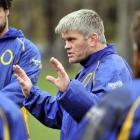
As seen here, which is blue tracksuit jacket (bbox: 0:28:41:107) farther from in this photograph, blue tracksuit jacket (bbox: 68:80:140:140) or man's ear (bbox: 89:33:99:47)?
blue tracksuit jacket (bbox: 68:80:140:140)

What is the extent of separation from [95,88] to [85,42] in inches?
19.8

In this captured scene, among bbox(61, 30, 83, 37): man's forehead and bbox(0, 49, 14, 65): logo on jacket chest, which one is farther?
bbox(0, 49, 14, 65): logo on jacket chest

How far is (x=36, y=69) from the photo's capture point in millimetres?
8047

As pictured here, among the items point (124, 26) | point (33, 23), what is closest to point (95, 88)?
point (124, 26)

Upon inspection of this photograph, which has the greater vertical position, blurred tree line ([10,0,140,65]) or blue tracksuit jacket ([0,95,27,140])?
blue tracksuit jacket ([0,95,27,140])

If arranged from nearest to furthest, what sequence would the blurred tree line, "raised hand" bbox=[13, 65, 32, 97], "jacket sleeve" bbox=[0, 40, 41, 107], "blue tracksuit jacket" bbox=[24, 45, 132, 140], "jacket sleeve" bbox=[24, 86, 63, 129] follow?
"blue tracksuit jacket" bbox=[24, 45, 132, 140], "raised hand" bbox=[13, 65, 32, 97], "jacket sleeve" bbox=[24, 86, 63, 129], "jacket sleeve" bbox=[0, 40, 41, 107], the blurred tree line

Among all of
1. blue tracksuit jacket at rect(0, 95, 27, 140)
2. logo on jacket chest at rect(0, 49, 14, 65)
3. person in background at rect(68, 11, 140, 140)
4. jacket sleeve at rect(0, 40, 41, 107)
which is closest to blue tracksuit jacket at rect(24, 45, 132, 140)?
jacket sleeve at rect(0, 40, 41, 107)

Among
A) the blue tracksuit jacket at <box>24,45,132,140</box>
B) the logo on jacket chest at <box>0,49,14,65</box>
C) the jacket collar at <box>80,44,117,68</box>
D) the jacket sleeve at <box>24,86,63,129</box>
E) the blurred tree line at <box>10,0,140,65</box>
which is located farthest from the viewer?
the blurred tree line at <box>10,0,140,65</box>

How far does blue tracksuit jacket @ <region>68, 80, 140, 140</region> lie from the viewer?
461 centimetres

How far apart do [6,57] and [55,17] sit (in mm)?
39595

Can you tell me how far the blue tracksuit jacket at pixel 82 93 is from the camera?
20.8 ft

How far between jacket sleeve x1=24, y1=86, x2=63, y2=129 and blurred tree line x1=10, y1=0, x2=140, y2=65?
3057 centimetres

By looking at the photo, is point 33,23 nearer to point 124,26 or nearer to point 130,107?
point 124,26

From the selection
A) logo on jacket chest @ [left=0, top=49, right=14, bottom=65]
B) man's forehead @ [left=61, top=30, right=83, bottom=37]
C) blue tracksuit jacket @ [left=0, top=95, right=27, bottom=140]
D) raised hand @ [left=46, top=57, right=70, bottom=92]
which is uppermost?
blue tracksuit jacket @ [left=0, top=95, right=27, bottom=140]
